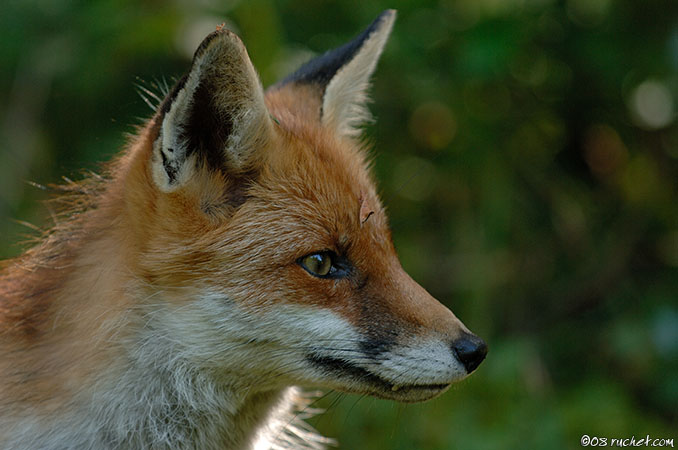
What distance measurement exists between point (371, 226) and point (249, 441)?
0.98 meters

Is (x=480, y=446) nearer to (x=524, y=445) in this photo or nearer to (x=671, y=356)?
(x=524, y=445)

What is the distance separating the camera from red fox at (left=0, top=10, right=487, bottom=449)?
2586mm

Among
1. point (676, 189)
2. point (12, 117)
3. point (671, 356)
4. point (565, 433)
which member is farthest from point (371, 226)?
point (12, 117)

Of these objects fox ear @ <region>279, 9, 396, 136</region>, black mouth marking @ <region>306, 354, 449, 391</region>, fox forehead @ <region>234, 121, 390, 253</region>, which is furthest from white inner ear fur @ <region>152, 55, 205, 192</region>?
fox ear @ <region>279, 9, 396, 136</region>

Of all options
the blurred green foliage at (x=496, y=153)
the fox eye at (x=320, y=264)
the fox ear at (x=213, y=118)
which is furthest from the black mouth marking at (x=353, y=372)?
the blurred green foliage at (x=496, y=153)

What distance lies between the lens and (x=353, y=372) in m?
2.63

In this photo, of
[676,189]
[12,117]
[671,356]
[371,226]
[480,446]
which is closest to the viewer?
[371,226]

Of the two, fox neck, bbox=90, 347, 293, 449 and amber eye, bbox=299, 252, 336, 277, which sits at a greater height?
amber eye, bbox=299, 252, 336, 277

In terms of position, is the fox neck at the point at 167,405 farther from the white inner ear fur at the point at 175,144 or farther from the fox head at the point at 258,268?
the white inner ear fur at the point at 175,144

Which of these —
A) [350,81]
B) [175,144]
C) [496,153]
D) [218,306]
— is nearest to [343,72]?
[350,81]

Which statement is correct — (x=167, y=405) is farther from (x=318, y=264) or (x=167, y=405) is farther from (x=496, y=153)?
(x=496, y=153)

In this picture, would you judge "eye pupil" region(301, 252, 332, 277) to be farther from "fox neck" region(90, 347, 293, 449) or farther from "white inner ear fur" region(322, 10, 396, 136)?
"white inner ear fur" region(322, 10, 396, 136)

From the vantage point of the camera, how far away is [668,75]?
4.93m

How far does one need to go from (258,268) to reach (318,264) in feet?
0.69
